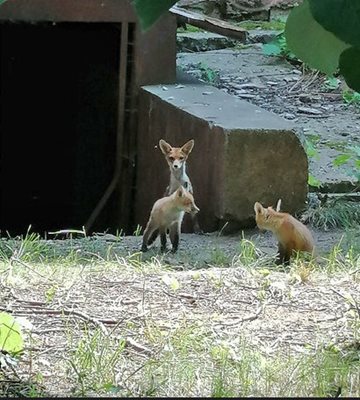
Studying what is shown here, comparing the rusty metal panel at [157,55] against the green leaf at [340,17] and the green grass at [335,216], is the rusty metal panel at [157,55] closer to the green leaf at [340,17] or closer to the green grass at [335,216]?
the green grass at [335,216]

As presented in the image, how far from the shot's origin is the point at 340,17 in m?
0.52

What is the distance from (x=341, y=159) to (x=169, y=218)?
203cm

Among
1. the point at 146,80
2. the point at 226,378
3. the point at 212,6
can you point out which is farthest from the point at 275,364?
the point at 212,6

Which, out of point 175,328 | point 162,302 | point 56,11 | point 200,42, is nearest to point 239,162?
point 56,11

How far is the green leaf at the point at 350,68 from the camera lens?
1.88 feet

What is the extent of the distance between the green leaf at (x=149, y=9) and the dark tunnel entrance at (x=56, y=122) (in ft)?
25.5

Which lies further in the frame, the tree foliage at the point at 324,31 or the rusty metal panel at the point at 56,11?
the rusty metal panel at the point at 56,11

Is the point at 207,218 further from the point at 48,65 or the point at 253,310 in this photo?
the point at 48,65

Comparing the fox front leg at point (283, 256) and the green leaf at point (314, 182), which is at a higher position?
the fox front leg at point (283, 256)

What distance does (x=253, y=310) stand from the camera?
11.8 ft

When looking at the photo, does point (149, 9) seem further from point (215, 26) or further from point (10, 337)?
point (215, 26)

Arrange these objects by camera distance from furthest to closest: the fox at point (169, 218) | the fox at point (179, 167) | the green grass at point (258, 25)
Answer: the green grass at point (258, 25) < the fox at point (179, 167) < the fox at point (169, 218)

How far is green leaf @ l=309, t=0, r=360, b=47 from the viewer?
20.4 inches

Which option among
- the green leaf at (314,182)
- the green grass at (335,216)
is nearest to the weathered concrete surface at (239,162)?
the green grass at (335,216)
